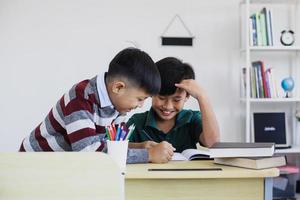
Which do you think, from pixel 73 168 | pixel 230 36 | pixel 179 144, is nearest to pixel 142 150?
pixel 179 144

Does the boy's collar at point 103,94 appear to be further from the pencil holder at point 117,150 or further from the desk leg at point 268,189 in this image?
the desk leg at point 268,189

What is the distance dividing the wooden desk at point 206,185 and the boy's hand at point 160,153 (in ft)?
0.50

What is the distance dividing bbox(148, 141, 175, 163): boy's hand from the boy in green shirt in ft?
1.15

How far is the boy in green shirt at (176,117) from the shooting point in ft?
5.95

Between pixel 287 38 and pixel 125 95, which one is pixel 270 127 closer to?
pixel 287 38

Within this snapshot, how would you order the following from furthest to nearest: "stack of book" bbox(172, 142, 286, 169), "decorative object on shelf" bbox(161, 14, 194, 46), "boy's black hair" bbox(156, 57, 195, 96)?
"decorative object on shelf" bbox(161, 14, 194, 46)
"boy's black hair" bbox(156, 57, 195, 96)
"stack of book" bbox(172, 142, 286, 169)

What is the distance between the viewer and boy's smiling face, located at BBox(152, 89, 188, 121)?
5.95ft

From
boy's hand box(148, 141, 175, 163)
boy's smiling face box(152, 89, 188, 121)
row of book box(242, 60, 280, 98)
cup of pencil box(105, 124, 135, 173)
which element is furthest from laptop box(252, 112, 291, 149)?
cup of pencil box(105, 124, 135, 173)

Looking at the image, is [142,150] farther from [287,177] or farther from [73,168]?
[287,177]

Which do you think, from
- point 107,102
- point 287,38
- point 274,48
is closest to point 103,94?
point 107,102

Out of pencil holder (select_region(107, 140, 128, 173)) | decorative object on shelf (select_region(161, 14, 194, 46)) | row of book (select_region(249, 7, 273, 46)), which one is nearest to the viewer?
pencil holder (select_region(107, 140, 128, 173))

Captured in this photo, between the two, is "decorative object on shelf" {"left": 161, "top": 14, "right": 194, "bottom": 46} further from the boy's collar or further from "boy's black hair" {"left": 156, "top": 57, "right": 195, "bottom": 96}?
the boy's collar

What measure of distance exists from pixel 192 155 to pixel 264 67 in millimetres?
1830

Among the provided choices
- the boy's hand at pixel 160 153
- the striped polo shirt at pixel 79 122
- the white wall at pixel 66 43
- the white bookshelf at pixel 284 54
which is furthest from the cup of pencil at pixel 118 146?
the white bookshelf at pixel 284 54
